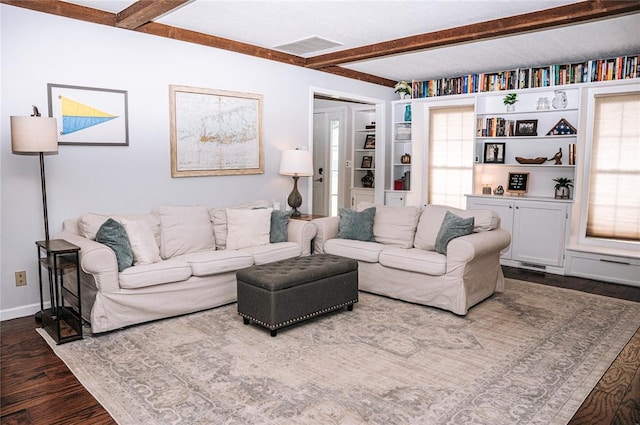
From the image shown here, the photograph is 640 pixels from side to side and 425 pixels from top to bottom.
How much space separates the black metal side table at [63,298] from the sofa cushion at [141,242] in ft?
1.46

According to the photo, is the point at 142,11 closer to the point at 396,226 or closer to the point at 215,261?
the point at 215,261

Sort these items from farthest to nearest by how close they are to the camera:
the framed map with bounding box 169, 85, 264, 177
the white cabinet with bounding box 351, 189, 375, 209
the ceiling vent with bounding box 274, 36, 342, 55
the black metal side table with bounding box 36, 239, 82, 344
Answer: the white cabinet with bounding box 351, 189, 375, 209 → the ceiling vent with bounding box 274, 36, 342, 55 → the framed map with bounding box 169, 85, 264, 177 → the black metal side table with bounding box 36, 239, 82, 344

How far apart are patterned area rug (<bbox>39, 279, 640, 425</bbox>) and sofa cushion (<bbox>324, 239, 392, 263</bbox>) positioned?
529 mm

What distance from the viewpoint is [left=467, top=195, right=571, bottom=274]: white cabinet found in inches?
218

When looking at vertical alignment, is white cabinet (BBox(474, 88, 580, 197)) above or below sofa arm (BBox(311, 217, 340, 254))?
above

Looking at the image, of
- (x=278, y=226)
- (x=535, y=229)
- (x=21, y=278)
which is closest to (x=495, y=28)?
(x=535, y=229)

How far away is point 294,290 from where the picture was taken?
11.7ft

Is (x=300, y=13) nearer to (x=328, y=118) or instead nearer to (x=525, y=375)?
(x=525, y=375)

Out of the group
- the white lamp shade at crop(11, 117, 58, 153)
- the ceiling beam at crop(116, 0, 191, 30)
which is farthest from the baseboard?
the ceiling beam at crop(116, 0, 191, 30)

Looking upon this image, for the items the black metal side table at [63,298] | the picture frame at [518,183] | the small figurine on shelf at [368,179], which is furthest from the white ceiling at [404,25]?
the small figurine on shelf at [368,179]

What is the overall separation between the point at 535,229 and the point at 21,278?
537cm

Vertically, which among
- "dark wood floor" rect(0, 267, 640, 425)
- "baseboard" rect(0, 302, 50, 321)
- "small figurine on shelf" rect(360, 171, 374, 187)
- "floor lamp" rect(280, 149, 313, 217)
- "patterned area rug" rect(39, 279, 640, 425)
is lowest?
"dark wood floor" rect(0, 267, 640, 425)

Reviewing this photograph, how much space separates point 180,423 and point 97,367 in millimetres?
936

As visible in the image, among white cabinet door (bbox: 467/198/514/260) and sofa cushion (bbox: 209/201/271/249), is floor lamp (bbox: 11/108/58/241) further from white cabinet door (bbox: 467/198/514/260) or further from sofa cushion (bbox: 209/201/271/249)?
white cabinet door (bbox: 467/198/514/260)
